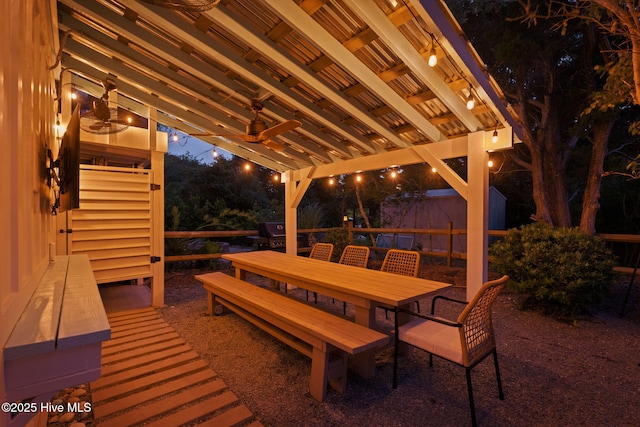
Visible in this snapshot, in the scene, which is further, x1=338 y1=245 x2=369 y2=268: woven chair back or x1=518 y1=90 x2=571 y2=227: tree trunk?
x1=518 y1=90 x2=571 y2=227: tree trunk

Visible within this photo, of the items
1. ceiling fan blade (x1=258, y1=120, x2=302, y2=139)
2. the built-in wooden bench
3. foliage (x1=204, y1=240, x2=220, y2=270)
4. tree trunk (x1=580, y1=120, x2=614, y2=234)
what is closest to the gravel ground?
the built-in wooden bench

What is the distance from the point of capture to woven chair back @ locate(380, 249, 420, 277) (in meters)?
3.44

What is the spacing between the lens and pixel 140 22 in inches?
120

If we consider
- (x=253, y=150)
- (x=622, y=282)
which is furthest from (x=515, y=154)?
(x=253, y=150)

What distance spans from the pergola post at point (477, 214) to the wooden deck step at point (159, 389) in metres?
2.88

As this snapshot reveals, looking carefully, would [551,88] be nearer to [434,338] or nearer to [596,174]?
[596,174]

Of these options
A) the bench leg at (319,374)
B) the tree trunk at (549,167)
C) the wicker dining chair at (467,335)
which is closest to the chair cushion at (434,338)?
the wicker dining chair at (467,335)

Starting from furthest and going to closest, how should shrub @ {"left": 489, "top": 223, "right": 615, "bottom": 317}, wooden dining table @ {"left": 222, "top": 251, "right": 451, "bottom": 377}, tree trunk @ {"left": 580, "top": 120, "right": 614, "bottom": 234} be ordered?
tree trunk @ {"left": 580, "top": 120, "right": 614, "bottom": 234}
shrub @ {"left": 489, "top": 223, "right": 615, "bottom": 317}
wooden dining table @ {"left": 222, "top": 251, "right": 451, "bottom": 377}

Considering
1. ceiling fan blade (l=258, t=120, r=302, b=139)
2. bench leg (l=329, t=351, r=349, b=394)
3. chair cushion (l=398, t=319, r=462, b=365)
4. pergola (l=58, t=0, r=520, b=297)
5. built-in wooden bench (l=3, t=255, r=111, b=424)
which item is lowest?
bench leg (l=329, t=351, r=349, b=394)

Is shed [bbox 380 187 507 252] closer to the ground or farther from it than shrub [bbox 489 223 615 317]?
farther from it

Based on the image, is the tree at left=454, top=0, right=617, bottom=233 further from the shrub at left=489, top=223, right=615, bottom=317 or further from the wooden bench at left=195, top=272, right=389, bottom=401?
the wooden bench at left=195, top=272, right=389, bottom=401

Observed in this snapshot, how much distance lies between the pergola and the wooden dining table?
1358mm

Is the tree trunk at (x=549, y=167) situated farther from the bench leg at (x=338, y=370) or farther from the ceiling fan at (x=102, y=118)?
the ceiling fan at (x=102, y=118)

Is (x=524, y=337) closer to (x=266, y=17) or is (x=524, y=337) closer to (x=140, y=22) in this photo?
(x=266, y=17)
